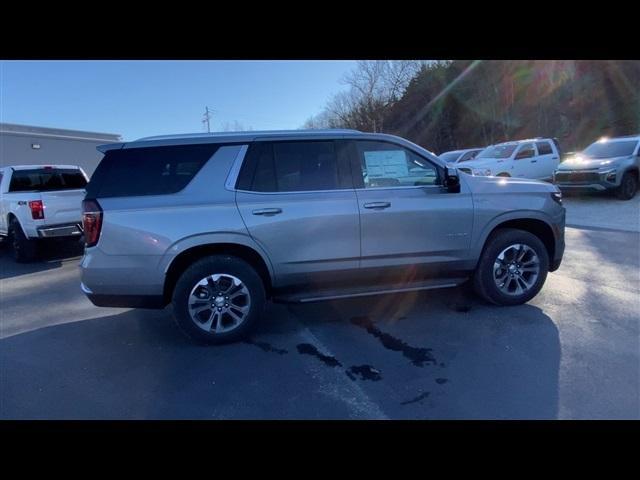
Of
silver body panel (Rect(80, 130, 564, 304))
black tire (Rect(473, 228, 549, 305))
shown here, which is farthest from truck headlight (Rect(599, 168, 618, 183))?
black tire (Rect(473, 228, 549, 305))

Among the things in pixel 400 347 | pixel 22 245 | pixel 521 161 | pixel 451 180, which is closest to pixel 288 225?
pixel 400 347

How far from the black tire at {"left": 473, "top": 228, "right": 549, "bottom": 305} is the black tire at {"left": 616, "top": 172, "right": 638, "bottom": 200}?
9.11 metres

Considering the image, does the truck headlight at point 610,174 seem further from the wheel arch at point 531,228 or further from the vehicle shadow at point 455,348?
the vehicle shadow at point 455,348

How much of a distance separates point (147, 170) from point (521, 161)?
1324 centimetres

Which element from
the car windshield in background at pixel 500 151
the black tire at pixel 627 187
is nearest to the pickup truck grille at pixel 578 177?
the black tire at pixel 627 187

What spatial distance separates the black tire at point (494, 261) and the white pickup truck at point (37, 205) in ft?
23.5

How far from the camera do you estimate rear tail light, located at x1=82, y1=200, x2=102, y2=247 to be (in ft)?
Answer: 11.0

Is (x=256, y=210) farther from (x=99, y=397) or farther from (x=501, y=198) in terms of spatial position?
(x=501, y=198)

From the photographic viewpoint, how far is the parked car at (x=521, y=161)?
43.2ft

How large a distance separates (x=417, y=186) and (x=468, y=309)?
Result: 152 centimetres

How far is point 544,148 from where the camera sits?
45.4 feet

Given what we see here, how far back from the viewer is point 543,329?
3691 mm

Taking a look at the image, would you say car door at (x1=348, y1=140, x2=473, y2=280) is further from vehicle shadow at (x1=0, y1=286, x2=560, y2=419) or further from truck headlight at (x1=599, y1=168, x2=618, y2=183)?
truck headlight at (x1=599, y1=168, x2=618, y2=183)
